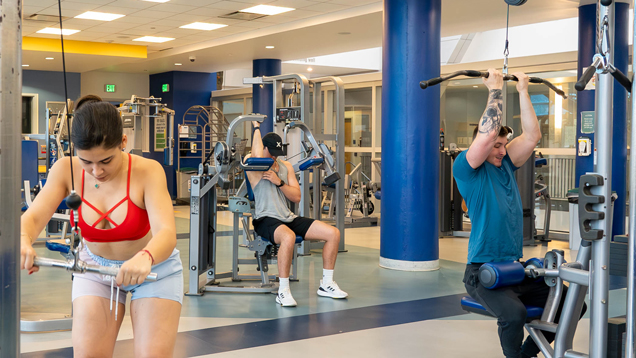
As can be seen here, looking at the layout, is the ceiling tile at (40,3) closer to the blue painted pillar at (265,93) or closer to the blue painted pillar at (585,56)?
the blue painted pillar at (265,93)

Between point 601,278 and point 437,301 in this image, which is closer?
point 601,278

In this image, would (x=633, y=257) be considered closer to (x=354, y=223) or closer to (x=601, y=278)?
(x=601, y=278)

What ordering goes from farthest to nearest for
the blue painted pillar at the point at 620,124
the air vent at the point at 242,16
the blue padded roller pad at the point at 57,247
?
the air vent at the point at 242,16 → the blue painted pillar at the point at 620,124 → the blue padded roller pad at the point at 57,247

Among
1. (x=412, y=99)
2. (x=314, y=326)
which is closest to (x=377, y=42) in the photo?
(x=412, y=99)

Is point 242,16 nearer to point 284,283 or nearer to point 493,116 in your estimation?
point 284,283

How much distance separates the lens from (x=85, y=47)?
1143 centimetres

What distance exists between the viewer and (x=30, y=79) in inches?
535

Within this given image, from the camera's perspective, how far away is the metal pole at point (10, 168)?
1307 millimetres

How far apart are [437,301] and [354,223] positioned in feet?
15.5

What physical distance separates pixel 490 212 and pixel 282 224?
2.10 meters

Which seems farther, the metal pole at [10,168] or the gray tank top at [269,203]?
the gray tank top at [269,203]

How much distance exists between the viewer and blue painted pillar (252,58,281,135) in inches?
454

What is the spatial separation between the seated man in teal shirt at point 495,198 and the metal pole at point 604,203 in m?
0.89

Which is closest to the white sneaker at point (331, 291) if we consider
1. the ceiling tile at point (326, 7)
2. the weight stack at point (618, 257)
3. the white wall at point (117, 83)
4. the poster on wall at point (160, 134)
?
the weight stack at point (618, 257)
